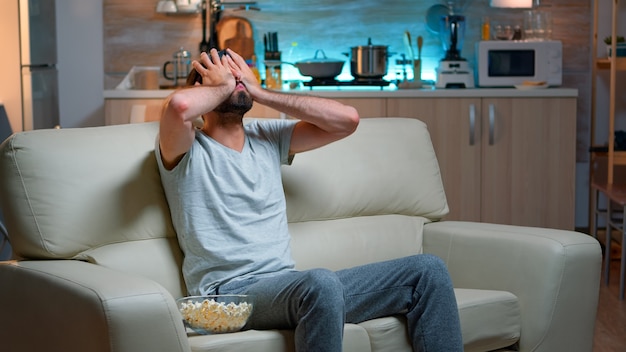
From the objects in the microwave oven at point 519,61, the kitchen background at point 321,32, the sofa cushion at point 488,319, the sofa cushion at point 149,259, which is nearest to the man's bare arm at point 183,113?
the sofa cushion at point 149,259

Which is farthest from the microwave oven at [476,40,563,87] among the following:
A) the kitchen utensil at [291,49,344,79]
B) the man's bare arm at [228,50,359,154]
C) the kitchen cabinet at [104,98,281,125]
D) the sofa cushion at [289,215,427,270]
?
the man's bare arm at [228,50,359,154]

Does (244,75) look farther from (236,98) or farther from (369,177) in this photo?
(369,177)

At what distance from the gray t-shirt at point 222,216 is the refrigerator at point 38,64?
8.11 ft

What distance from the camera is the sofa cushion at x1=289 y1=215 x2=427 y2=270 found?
3137 millimetres

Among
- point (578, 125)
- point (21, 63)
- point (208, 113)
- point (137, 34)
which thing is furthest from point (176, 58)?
point (208, 113)

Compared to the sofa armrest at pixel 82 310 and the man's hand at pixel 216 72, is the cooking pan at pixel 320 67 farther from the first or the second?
the sofa armrest at pixel 82 310

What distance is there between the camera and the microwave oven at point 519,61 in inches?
229

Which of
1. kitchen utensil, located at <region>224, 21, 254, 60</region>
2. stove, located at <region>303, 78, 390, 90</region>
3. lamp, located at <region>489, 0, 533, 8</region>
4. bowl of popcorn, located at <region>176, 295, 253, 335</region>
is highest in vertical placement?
lamp, located at <region>489, 0, 533, 8</region>

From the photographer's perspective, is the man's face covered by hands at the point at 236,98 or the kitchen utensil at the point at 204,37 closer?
the man's face covered by hands at the point at 236,98

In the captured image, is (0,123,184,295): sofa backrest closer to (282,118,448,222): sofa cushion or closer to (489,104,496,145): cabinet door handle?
(282,118,448,222): sofa cushion

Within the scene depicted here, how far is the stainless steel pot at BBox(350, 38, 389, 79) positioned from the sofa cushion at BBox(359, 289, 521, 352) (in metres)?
2.99

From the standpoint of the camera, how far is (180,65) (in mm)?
6016

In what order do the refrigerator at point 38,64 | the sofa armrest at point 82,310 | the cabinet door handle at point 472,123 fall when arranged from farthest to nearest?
the cabinet door handle at point 472,123 → the refrigerator at point 38,64 → the sofa armrest at point 82,310

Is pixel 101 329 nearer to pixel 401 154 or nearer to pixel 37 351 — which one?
pixel 37 351
